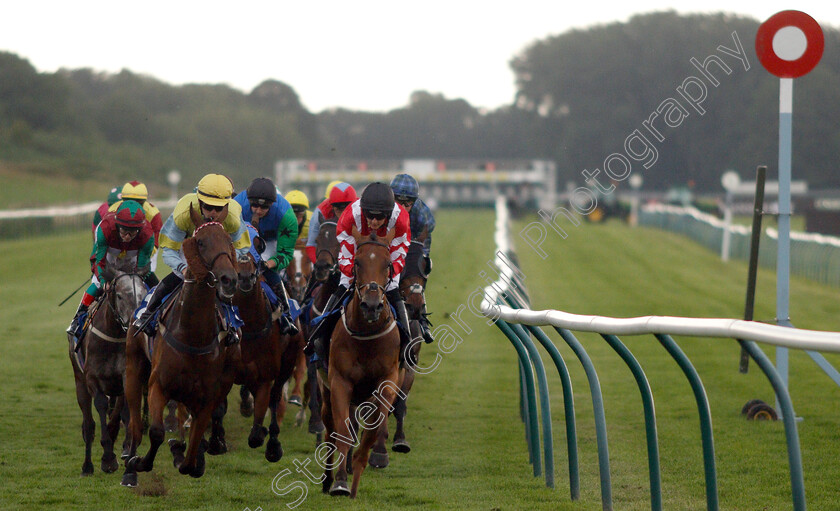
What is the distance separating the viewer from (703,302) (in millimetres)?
17094

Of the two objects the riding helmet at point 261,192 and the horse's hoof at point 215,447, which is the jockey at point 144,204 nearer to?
the riding helmet at point 261,192

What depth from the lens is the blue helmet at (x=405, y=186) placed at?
7.56 m

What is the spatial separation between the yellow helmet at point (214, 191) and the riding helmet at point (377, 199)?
0.83 meters

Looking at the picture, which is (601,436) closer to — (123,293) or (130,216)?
(123,293)

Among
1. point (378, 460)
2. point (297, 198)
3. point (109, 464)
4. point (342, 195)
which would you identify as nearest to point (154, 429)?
point (109, 464)

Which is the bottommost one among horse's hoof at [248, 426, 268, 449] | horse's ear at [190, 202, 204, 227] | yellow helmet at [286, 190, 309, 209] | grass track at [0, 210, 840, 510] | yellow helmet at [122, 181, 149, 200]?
grass track at [0, 210, 840, 510]

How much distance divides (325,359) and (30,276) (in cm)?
1524

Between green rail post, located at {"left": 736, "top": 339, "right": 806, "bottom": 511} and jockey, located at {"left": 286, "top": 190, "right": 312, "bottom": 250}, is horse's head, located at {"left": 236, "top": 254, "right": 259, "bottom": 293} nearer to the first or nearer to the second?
green rail post, located at {"left": 736, "top": 339, "right": 806, "bottom": 511}

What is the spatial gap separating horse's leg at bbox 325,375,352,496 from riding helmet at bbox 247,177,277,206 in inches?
68.7

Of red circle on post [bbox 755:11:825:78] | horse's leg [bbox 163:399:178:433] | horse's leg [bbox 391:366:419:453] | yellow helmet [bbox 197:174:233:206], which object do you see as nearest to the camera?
yellow helmet [bbox 197:174:233:206]

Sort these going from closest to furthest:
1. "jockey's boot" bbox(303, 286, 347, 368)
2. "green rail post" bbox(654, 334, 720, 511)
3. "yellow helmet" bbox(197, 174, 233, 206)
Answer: "green rail post" bbox(654, 334, 720, 511) < "yellow helmet" bbox(197, 174, 233, 206) < "jockey's boot" bbox(303, 286, 347, 368)

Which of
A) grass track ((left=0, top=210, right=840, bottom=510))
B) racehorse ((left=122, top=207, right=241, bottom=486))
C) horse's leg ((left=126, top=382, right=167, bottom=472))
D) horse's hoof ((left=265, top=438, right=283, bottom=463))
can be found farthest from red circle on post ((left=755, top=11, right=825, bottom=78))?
horse's leg ((left=126, top=382, right=167, bottom=472))

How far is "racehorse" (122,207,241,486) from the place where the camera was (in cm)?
559

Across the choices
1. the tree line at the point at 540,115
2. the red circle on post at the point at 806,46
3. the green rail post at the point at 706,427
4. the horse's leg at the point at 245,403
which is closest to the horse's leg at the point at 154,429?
the horse's leg at the point at 245,403
